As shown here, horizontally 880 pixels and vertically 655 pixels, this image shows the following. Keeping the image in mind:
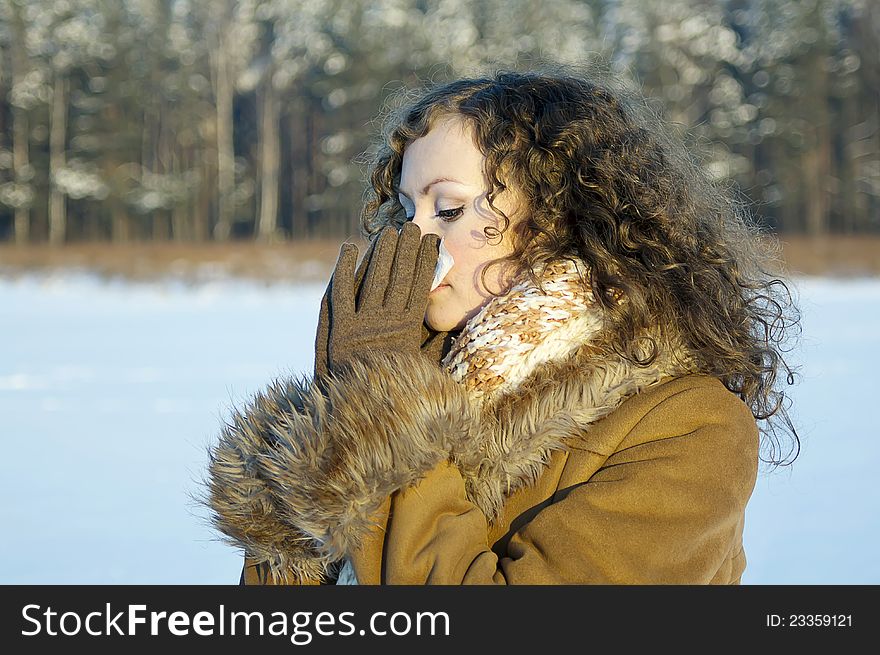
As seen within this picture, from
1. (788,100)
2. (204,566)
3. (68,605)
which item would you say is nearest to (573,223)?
(68,605)

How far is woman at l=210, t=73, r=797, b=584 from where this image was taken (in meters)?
1.41

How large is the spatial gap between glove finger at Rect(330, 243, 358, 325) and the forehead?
0.21m

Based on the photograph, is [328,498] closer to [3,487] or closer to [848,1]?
[3,487]

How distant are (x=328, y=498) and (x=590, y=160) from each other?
78 cm

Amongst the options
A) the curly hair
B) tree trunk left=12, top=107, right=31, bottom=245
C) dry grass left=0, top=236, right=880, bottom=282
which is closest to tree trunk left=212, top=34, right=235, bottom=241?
tree trunk left=12, top=107, right=31, bottom=245

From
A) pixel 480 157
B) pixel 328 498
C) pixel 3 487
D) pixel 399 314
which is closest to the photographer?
pixel 328 498

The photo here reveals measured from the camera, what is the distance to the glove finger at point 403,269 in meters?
1.58

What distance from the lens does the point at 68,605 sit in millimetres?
1811

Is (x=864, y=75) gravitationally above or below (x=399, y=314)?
above

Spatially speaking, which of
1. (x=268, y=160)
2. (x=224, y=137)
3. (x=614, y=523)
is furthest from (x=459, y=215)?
(x=224, y=137)

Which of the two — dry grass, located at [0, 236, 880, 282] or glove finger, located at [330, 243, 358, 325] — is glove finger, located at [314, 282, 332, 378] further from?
dry grass, located at [0, 236, 880, 282]

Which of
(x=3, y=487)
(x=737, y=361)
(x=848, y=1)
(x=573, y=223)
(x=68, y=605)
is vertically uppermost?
(x=848, y=1)

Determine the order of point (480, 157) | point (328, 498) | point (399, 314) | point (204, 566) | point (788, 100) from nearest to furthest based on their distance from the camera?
point (328, 498) < point (399, 314) < point (480, 157) < point (204, 566) < point (788, 100)

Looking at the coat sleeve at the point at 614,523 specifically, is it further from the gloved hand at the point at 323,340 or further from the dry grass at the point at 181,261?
the dry grass at the point at 181,261
